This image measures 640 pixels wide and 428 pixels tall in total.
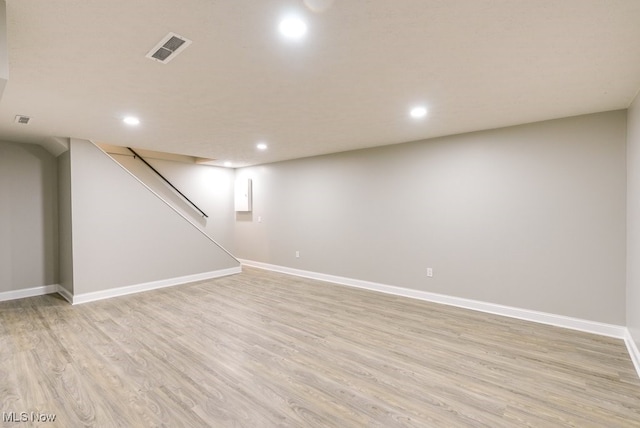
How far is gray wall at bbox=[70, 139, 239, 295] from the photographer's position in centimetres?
438

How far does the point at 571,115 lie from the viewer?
3.29m

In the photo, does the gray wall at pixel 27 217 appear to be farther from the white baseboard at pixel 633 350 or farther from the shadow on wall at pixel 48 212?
the white baseboard at pixel 633 350

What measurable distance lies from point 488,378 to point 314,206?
13.2 feet

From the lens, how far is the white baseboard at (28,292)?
4.52 meters

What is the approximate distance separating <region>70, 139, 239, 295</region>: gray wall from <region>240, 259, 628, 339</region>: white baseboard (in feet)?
8.63

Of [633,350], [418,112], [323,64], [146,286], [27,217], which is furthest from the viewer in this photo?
[146,286]

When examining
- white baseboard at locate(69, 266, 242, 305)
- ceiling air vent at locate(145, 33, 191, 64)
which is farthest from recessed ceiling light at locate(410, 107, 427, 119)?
white baseboard at locate(69, 266, 242, 305)

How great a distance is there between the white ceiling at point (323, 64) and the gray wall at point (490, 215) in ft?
1.47

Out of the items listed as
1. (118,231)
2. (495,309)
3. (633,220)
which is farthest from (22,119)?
(633,220)

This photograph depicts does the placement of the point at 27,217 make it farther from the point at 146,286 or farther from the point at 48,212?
Result: the point at 146,286

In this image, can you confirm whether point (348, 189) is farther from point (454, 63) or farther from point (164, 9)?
point (164, 9)

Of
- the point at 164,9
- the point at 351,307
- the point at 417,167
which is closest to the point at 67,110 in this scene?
the point at 164,9

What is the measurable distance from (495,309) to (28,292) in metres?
6.79

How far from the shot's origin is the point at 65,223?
4574mm
